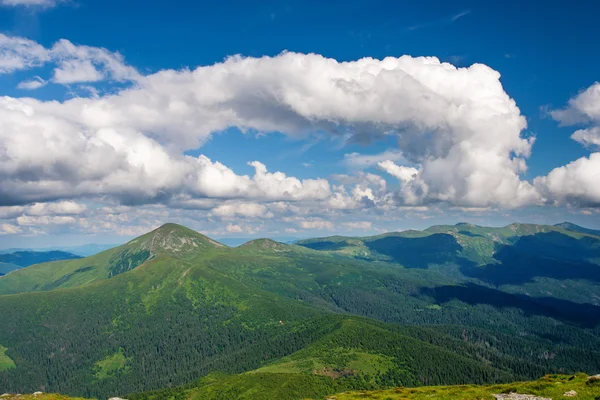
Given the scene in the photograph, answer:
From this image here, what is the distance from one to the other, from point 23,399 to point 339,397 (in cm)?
9147

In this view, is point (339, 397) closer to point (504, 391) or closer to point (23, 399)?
point (504, 391)

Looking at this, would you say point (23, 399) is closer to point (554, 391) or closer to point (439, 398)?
point (439, 398)

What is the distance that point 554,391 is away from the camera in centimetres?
5534

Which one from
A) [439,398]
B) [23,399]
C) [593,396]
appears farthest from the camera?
[23,399]

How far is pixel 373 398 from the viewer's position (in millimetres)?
90438

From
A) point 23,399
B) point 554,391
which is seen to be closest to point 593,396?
point 554,391

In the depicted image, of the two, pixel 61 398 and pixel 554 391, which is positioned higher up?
pixel 554 391

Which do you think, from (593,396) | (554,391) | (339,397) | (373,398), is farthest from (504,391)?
(339,397)

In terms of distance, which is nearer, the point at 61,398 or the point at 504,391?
the point at 504,391

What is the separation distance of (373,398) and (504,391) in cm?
3622

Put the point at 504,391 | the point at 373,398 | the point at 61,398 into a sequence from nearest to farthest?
the point at 504,391
the point at 373,398
the point at 61,398

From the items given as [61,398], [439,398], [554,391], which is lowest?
[61,398]

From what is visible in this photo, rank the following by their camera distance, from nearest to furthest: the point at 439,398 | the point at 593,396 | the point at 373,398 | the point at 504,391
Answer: the point at 593,396 → the point at 504,391 → the point at 439,398 → the point at 373,398

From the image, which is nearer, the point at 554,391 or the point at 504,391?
the point at 554,391
